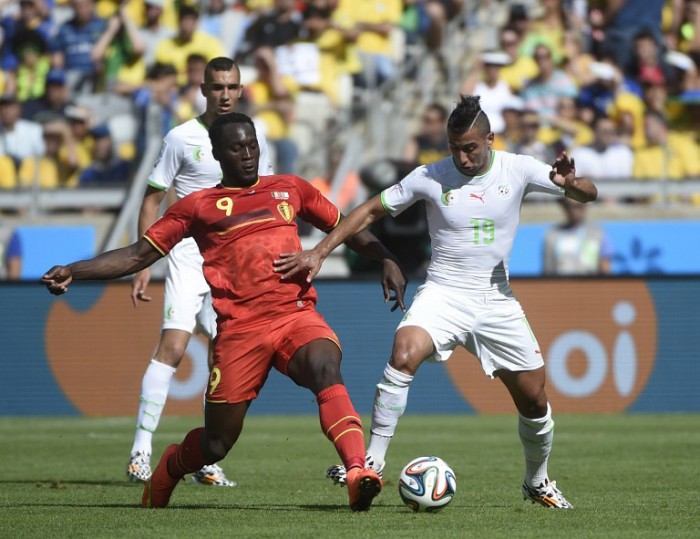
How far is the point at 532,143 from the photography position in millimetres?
17688

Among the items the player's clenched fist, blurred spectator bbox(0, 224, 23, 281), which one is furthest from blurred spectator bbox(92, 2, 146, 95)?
the player's clenched fist

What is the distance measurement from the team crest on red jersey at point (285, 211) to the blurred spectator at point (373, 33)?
11956mm

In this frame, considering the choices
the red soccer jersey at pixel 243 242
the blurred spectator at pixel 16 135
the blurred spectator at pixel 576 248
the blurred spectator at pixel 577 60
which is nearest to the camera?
the red soccer jersey at pixel 243 242

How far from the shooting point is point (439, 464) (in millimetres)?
7281

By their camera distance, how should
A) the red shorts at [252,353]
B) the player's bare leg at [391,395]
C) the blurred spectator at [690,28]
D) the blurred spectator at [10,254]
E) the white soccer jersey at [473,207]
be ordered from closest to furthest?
the red shorts at [252,353] < the player's bare leg at [391,395] < the white soccer jersey at [473,207] < the blurred spectator at [10,254] < the blurred spectator at [690,28]

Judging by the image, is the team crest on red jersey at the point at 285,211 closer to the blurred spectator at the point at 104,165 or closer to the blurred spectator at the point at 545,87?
the blurred spectator at the point at 104,165

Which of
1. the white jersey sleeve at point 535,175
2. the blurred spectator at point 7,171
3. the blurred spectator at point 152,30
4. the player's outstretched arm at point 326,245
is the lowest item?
the blurred spectator at point 7,171

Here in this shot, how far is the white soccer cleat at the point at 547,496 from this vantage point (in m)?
7.66

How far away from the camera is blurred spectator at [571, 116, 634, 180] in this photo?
1772 centimetres

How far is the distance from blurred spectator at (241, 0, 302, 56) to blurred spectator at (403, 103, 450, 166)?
110 inches

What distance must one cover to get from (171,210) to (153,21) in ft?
43.7

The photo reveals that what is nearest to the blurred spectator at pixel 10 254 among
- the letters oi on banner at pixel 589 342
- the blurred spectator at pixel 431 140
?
the blurred spectator at pixel 431 140

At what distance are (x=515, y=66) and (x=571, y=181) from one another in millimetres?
11913

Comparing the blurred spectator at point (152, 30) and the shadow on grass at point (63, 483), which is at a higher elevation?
the blurred spectator at point (152, 30)
